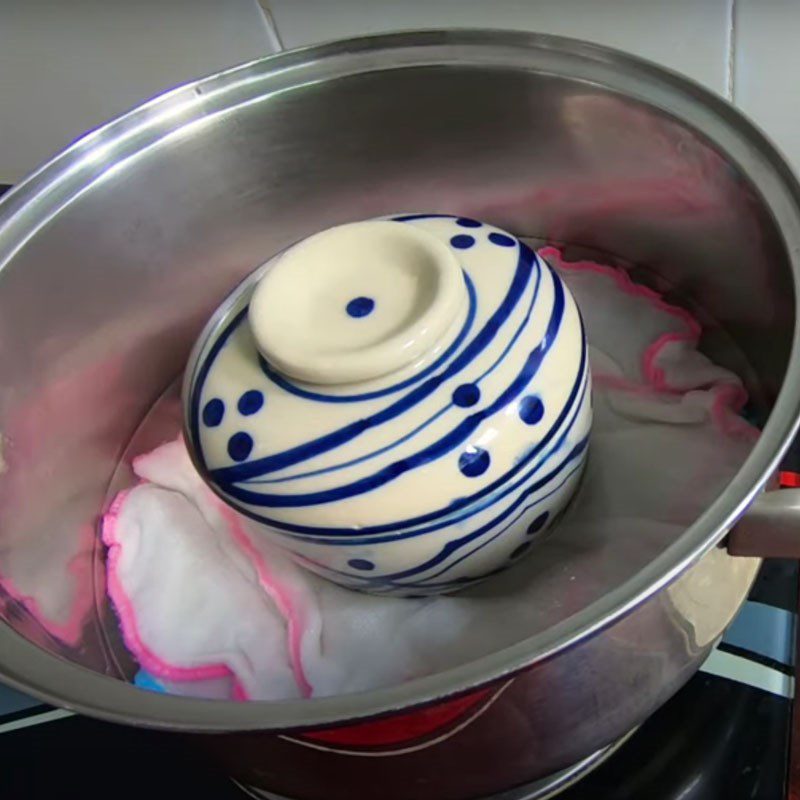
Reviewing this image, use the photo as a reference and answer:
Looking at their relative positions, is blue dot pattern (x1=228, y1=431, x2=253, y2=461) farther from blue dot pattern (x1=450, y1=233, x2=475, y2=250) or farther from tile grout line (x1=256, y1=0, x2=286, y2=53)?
tile grout line (x1=256, y1=0, x2=286, y2=53)

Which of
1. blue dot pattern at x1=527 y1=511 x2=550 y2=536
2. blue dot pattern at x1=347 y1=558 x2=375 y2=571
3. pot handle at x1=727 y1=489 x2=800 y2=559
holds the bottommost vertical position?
pot handle at x1=727 y1=489 x2=800 y2=559

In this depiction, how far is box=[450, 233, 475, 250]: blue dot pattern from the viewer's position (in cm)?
47

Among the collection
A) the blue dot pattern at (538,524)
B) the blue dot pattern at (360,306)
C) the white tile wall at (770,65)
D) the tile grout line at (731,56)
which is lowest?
the blue dot pattern at (538,524)

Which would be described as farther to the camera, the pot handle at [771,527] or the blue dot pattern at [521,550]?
the blue dot pattern at [521,550]

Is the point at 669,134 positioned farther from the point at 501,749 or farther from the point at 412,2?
the point at 501,749

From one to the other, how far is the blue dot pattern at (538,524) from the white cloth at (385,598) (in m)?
0.03

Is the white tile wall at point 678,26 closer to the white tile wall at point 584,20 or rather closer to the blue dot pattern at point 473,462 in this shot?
the white tile wall at point 584,20

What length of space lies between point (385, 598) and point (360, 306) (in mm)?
147

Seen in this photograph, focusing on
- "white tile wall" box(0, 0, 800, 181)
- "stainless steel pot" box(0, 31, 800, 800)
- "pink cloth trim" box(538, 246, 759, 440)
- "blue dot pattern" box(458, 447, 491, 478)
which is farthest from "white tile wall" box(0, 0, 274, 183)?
"blue dot pattern" box(458, 447, 491, 478)

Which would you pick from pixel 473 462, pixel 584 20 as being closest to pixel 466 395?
pixel 473 462

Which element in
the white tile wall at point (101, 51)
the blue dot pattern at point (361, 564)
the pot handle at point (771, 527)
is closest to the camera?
the pot handle at point (771, 527)

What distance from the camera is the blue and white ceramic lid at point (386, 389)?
1.37 feet

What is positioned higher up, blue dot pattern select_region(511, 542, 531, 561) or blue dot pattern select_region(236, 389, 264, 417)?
blue dot pattern select_region(236, 389, 264, 417)

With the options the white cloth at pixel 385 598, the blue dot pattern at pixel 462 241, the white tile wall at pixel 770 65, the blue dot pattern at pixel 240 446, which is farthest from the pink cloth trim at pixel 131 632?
the white tile wall at pixel 770 65
